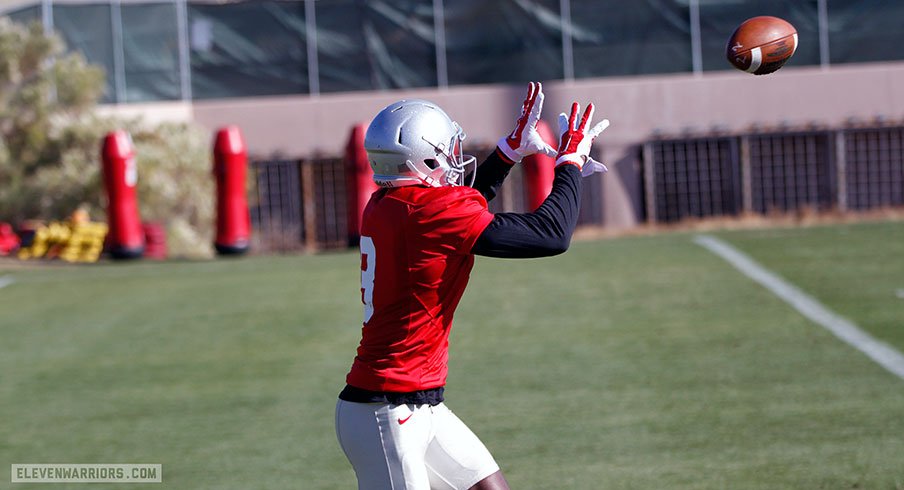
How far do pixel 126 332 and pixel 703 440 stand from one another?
6.91 m

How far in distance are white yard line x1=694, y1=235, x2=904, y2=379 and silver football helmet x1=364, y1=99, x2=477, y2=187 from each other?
6.27 meters

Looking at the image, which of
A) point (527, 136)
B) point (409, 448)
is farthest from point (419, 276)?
point (527, 136)

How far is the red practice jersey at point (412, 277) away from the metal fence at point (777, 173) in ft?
68.5

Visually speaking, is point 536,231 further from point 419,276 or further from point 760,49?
point 760,49

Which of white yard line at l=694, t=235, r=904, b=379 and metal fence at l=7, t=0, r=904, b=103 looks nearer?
white yard line at l=694, t=235, r=904, b=379

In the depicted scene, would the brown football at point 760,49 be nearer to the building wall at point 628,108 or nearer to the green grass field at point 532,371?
the green grass field at point 532,371

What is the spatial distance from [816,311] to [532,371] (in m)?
3.27

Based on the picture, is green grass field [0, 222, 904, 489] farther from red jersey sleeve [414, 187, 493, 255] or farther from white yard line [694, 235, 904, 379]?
red jersey sleeve [414, 187, 493, 255]

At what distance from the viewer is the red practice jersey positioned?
4.19 metres

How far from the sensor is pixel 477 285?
1427 cm

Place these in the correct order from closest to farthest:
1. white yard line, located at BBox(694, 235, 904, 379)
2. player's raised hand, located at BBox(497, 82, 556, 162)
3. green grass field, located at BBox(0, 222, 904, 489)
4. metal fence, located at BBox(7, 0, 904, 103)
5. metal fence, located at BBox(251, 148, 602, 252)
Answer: player's raised hand, located at BBox(497, 82, 556, 162) < green grass field, located at BBox(0, 222, 904, 489) < white yard line, located at BBox(694, 235, 904, 379) < metal fence, located at BBox(251, 148, 602, 252) < metal fence, located at BBox(7, 0, 904, 103)

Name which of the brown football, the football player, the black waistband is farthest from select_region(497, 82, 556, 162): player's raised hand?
the brown football

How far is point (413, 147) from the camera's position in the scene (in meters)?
4.26

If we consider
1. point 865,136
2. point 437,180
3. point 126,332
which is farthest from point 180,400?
point 865,136
